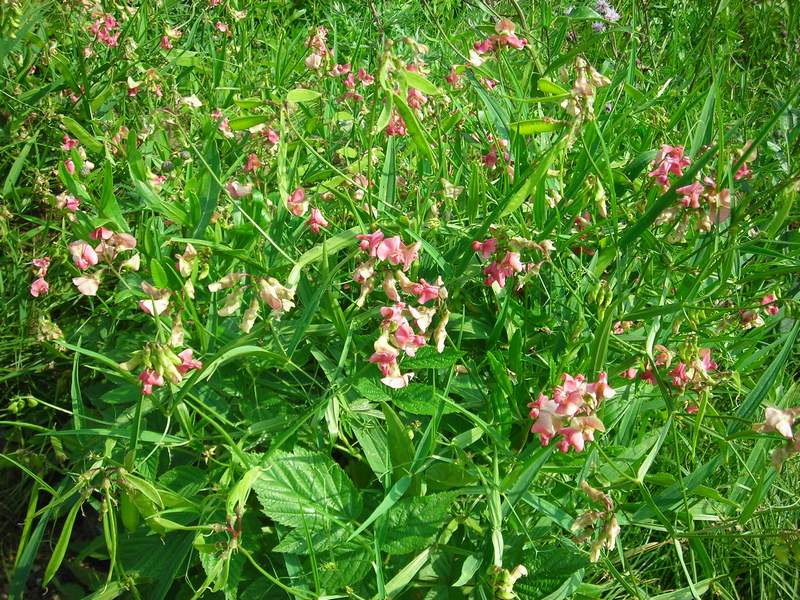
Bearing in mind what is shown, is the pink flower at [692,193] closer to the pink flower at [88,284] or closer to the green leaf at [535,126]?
the green leaf at [535,126]

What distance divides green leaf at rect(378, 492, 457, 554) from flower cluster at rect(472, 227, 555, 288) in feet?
1.38

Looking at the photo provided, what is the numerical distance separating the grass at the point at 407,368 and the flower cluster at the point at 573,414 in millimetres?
97

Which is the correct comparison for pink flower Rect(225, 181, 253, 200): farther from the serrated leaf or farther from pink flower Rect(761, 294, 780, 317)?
pink flower Rect(761, 294, 780, 317)

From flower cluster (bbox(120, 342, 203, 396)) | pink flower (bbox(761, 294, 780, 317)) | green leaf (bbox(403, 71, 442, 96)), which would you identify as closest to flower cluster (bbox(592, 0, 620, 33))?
pink flower (bbox(761, 294, 780, 317))

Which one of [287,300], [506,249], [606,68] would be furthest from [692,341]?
[606,68]

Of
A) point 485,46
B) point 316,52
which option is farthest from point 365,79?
point 485,46

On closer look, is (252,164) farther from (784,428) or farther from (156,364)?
(784,428)

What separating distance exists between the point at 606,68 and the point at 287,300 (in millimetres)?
1680

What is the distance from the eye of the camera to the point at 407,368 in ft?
5.15

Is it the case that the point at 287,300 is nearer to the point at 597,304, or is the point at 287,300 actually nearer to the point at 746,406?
the point at 597,304

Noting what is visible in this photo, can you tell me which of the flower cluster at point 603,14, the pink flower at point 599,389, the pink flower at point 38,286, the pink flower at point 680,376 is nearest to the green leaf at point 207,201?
the pink flower at point 38,286

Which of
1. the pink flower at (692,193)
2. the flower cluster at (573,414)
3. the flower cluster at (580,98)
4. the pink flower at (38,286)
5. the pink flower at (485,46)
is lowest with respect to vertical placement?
the pink flower at (38,286)

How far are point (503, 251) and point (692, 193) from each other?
355 mm

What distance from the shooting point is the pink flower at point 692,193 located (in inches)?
55.4
